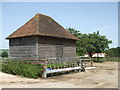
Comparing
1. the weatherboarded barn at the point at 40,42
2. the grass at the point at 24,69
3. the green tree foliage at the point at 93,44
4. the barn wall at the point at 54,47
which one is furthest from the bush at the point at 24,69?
the green tree foliage at the point at 93,44

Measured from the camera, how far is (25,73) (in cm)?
1231

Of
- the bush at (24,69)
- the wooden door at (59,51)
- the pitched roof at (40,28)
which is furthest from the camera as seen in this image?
the wooden door at (59,51)

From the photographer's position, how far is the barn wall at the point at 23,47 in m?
17.7

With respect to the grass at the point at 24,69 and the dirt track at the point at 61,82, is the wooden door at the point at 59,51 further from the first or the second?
the dirt track at the point at 61,82

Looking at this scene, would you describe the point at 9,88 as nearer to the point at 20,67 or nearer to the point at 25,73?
the point at 25,73

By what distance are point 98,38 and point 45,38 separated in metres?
19.9

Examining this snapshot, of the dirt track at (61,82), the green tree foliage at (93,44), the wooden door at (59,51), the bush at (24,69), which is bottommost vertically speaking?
the dirt track at (61,82)

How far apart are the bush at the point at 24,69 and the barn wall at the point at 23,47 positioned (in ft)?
12.3

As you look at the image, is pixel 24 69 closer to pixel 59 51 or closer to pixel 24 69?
pixel 24 69

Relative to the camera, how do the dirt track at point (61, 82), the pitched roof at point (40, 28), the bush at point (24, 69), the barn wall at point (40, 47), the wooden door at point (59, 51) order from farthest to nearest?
Result: the wooden door at point (59, 51) < the pitched roof at point (40, 28) < the barn wall at point (40, 47) < the bush at point (24, 69) < the dirt track at point (61, 82)

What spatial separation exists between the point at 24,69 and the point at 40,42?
5.63m

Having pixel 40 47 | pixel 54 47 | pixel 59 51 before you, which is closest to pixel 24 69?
pixel 40 47

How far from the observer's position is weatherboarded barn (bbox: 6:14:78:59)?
17.6 metres

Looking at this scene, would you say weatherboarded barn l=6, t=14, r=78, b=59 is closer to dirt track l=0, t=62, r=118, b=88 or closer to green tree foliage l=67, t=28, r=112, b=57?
dirt track l=0, t=62, r=118, b=88
